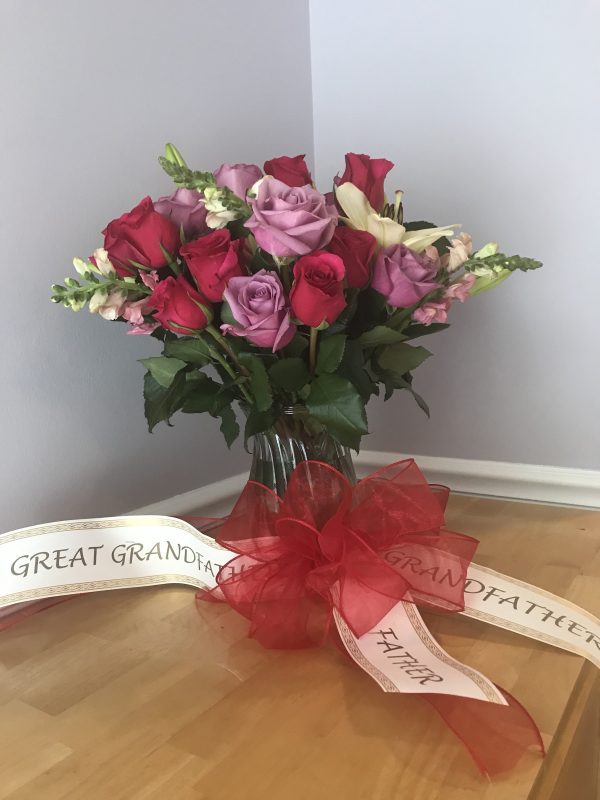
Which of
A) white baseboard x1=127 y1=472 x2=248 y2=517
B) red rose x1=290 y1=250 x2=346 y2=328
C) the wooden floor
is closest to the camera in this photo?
the wooden floor

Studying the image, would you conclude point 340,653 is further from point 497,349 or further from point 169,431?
point 497,349

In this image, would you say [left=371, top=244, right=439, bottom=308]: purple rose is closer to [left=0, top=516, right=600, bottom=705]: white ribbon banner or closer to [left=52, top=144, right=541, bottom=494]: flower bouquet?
[left=52, top=144, right=541, bottom=494]: flower bouquet

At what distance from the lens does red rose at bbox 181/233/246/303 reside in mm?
652

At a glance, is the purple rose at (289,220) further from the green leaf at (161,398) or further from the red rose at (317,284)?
the green leaf at (161,398)

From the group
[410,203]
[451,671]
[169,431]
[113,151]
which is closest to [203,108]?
[113,151]

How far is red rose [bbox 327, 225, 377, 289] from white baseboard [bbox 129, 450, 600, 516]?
437 millimetres

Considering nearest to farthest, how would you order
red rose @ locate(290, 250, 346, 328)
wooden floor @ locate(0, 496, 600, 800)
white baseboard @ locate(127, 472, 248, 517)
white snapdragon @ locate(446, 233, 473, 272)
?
wooden floor @ locate(0, 496, 600, 800) < red rose @ locate(290, 250, 346, 328) < white snapdragon @ locate(446, 233, 473, 272) < white baseboard @ locate(127, 472, 248, 517)

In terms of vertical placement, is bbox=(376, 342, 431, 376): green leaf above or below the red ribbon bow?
above

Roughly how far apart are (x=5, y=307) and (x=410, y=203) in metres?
0.61

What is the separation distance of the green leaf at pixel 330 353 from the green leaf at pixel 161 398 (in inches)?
5.7

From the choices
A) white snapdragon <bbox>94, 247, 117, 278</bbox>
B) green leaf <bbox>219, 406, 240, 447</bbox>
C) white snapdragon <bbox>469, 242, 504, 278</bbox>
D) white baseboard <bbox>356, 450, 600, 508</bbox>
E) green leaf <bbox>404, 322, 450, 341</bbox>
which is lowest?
white baseboard <bbox>356, 450, 600, 508</bbox>

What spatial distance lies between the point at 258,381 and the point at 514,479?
520mm

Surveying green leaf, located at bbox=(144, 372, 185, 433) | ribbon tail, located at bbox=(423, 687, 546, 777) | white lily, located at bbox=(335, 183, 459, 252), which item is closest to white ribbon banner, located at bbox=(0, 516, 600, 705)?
ribbon tail, located at bbox=(423, 687, 546, 777)

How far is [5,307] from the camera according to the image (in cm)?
76
